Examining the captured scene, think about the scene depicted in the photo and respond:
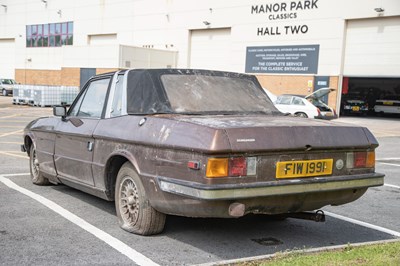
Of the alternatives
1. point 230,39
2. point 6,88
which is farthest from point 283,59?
point 6,88

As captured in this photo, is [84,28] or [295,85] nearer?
[295,85]

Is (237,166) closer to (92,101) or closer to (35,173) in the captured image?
(92,101)

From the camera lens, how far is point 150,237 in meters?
4.79

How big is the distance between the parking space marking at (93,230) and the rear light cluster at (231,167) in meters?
0.93

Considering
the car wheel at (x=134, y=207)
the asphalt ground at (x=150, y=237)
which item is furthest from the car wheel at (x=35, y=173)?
the car wheel at (x=134, y=207)

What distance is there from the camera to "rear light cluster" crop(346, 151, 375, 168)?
15.2 feet

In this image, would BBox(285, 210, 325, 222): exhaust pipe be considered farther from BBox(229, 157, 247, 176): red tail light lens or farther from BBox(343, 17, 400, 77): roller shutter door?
BBox(343, 17, 400, 77): roller shutter door

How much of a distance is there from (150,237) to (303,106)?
724 inches

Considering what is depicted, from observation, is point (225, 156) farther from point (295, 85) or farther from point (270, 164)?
point (295, 85)

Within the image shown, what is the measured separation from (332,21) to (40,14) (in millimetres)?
30849

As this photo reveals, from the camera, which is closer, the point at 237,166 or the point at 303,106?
the point at 237,166

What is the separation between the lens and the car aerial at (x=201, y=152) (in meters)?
4.04

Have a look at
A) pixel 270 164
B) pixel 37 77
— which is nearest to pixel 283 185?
pixel 270 164

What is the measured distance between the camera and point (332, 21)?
93.7 feet
